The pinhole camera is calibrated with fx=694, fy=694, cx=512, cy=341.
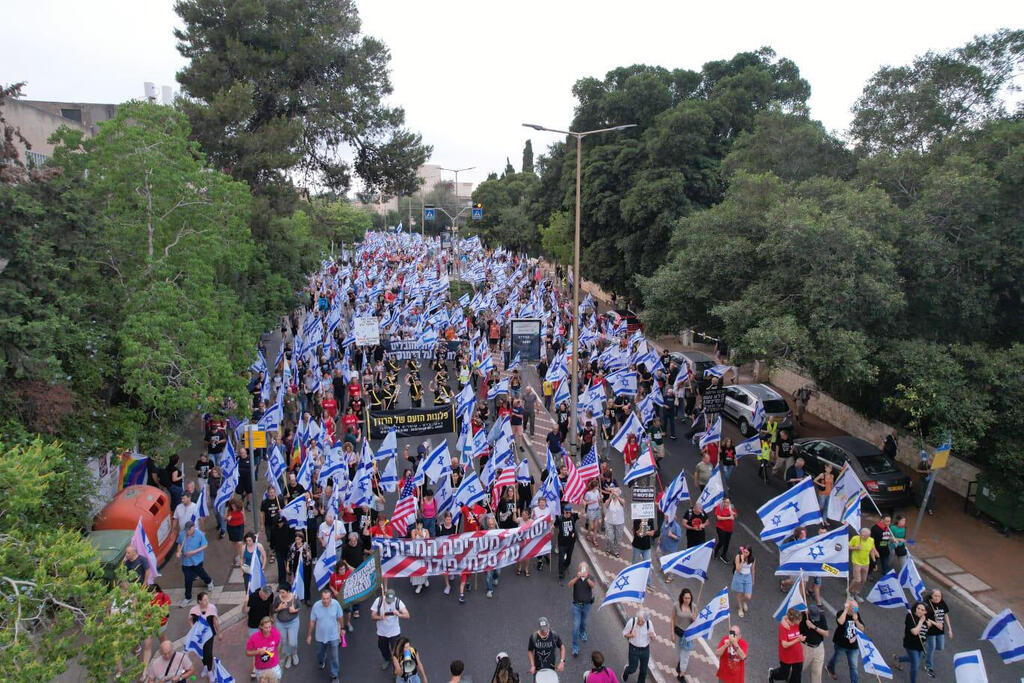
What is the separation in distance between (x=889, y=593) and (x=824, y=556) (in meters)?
1.00

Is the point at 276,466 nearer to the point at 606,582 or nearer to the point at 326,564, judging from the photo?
the point at 326,564

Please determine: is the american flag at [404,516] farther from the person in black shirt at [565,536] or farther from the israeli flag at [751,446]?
the israeli flag at [751,446]

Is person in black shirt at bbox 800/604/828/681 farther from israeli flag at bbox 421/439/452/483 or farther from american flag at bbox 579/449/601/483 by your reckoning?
israeli flag at bbox 421/439/452/483

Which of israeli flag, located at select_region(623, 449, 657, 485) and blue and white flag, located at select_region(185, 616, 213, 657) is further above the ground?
israeli flag, located at select_region(623, 449, 657, 485)

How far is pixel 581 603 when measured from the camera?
31.5 feet

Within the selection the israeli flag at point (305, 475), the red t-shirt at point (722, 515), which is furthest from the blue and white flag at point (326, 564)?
the red t-shirt at point (722, 515)

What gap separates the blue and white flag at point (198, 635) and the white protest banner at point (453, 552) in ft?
8.28

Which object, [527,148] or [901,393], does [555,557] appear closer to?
[901,393]

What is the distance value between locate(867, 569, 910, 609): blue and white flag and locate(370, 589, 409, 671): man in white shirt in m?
6.76

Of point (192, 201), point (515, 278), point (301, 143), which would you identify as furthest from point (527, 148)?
point (192, 201)

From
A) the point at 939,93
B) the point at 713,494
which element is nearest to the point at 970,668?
the point at 713,494

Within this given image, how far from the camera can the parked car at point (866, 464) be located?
566 inches

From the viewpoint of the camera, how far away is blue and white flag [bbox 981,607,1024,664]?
8352 mm

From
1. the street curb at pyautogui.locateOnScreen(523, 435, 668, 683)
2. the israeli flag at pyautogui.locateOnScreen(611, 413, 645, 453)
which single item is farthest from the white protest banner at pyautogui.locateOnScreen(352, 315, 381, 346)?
the street curb at pyautogui.locateOnScreen(523, 435, 668, 683)
